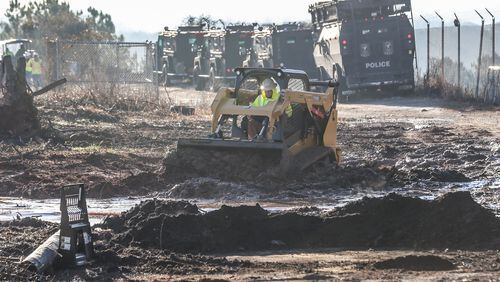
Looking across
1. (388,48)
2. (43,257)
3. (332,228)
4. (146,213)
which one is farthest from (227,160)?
(388,48)

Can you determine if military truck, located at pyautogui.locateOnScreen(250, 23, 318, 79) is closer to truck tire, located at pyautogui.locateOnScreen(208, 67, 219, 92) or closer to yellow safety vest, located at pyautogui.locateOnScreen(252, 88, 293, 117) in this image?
truck tire, located at pyautogui.locateOnScreen(208, 67, 219, 92)

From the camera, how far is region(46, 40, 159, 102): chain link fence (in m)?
30.5

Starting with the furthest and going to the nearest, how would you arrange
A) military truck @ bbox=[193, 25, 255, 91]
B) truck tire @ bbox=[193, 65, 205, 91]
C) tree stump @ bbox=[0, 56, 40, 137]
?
truck tire @ bbox=[193, 65, 205, 91], military truck @ bbox=[193, 25, 255, 91], tree stump @ bbox=[0, 56, 40, 137]

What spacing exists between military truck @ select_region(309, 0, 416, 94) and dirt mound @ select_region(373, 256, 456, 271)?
25.7 m

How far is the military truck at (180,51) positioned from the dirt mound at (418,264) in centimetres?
3986

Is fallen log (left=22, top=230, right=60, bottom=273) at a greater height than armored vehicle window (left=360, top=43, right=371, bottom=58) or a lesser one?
lesser

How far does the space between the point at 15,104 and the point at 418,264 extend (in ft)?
43.0

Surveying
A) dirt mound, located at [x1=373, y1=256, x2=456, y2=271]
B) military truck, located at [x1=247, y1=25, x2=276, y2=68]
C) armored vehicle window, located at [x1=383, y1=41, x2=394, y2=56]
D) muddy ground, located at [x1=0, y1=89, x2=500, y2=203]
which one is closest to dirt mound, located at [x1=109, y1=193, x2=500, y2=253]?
dirt mound, located at [x1=373, y1=256, x2=456, y2=271]

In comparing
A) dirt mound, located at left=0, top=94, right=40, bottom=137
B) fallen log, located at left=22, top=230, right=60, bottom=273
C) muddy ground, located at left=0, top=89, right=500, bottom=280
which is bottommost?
muddy ground, located at left=0, top=89, right=500, bottom=280

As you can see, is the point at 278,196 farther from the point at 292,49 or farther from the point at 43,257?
the point at 292,49

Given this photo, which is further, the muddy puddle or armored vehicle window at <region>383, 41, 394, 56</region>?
armored vehicle window at <region>383, 41, 394, 56</region>

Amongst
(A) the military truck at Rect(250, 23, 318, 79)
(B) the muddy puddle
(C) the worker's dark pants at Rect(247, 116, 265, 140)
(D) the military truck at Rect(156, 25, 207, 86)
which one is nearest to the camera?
(B) the muddy puddle

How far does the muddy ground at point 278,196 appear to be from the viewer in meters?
9.70

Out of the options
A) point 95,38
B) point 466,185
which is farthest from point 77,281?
point 95,38
